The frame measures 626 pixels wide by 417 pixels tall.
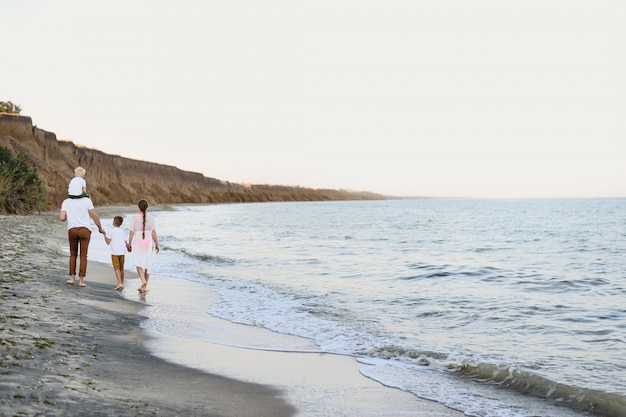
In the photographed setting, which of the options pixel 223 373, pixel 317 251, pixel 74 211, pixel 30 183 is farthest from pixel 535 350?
pixel 30 183

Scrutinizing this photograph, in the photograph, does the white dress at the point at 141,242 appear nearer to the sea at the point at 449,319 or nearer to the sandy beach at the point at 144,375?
the sea at the point at 449,319

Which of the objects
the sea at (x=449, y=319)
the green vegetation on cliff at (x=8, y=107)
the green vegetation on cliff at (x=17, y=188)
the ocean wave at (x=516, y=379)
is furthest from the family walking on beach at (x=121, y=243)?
the green vegetation on cliff at (x=8, y=107)

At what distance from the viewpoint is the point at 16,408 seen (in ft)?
12.1

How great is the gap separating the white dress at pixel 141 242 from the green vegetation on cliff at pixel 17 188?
21.3 meters

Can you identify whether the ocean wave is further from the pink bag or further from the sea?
the pink bag

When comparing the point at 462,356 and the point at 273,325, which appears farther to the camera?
the point at 273,325

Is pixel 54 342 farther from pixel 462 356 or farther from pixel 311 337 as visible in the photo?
pixel 462 356

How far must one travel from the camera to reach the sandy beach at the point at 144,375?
13.9 feet

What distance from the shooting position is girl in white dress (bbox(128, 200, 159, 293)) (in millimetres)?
10906

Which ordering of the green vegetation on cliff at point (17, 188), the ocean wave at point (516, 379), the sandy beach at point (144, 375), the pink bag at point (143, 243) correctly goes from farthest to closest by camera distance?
1. the green vegetation on cliff at point (17, 188)
2. the pink bag at point (143, 243)
3. the ocean wave at point (516, 379)
4. the sandy beach at point (144, 375)

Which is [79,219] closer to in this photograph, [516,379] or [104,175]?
[516,379]

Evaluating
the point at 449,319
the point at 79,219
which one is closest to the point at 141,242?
the point at 79,219

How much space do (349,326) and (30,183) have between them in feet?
101

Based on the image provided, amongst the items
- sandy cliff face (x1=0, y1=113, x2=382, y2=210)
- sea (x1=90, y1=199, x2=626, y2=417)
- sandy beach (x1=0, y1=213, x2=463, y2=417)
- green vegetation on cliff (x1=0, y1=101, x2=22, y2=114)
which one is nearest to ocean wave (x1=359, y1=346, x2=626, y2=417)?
sea (x1=90, y1=199, x2=626, y2=417)
